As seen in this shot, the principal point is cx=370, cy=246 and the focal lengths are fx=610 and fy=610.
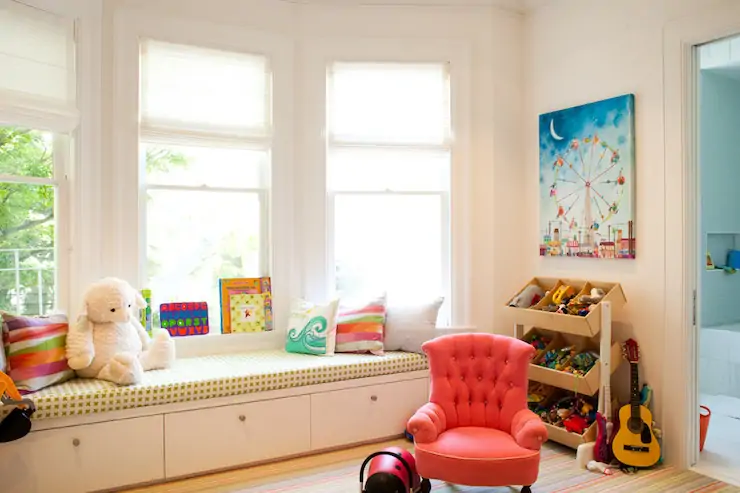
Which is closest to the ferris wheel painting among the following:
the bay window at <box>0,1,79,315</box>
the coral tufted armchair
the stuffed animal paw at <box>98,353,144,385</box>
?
the coral tufted armchair

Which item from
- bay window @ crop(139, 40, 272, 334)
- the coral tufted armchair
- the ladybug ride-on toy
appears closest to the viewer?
the ladybug ride-on toy

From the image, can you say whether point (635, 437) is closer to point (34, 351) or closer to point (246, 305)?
point (246, 305)

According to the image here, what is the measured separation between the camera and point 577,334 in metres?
3.50

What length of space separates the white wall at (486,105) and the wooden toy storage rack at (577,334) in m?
0.37

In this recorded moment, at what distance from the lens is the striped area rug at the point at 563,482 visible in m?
3.02

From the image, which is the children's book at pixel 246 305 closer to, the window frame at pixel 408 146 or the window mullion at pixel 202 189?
the window frame at pixel 408 146

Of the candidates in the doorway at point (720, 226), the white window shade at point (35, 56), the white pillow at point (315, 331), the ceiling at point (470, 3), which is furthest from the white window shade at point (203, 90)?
the doorway at point (720, 226)

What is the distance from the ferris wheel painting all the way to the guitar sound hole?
0.94 m

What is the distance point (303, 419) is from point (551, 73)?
2776 mm

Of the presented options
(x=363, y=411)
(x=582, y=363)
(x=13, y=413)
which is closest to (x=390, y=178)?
(x=363, y=411)

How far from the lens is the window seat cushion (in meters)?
2.88

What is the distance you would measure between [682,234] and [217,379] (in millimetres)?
2621

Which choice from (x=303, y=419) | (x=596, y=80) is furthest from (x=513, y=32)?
(x=303, y=419)

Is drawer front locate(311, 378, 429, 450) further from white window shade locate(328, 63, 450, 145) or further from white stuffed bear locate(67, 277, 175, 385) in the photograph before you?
white window shade locate(328, 63, 450, 145)
